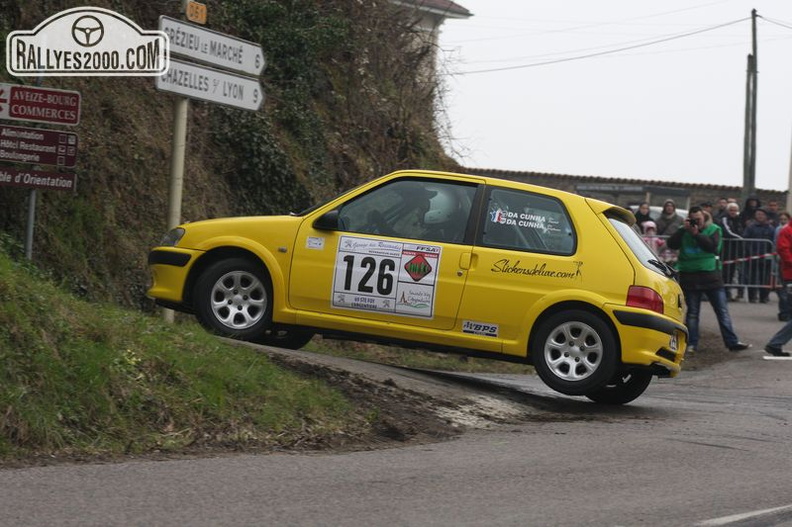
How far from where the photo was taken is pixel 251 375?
9258mm

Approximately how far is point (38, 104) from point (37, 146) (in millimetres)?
393

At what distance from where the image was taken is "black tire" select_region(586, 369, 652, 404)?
38.9 ft

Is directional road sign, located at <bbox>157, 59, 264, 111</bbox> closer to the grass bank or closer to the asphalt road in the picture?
the grass bank

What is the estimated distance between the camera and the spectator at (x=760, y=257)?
85.1 ft

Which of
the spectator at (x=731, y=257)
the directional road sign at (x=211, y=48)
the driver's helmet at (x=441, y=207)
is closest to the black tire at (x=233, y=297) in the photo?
the driver's helmet at (x=441, y=207)

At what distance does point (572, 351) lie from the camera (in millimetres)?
10969

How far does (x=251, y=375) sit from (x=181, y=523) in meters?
3.32

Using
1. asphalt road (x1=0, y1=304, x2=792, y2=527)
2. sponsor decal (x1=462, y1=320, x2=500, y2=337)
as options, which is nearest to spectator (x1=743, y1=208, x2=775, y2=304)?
sponsor decal (x1=462, y1=320, x2=500, y2=337)

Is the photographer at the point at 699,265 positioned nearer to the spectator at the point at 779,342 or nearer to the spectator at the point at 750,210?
the spectator at the point at 779,342

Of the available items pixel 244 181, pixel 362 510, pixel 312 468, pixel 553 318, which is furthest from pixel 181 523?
pixel 244 181

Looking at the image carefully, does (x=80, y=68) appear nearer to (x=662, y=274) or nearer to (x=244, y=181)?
(x=244, y=181)

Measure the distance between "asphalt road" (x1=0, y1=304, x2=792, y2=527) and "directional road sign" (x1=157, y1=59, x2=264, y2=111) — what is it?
14.8 feet

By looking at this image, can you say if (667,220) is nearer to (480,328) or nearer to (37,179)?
(480,328)

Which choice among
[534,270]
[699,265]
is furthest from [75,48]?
[699,265]
